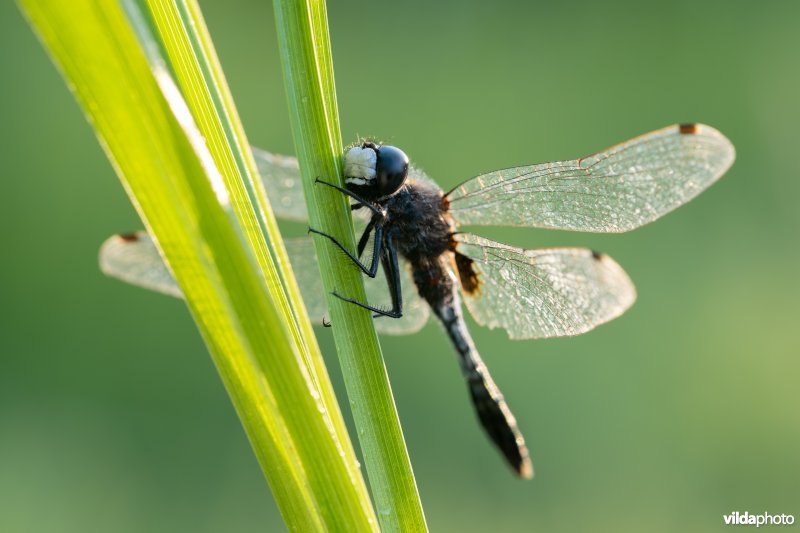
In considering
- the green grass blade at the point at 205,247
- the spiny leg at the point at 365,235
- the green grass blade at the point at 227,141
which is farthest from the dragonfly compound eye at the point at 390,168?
the green grass blade at the point at 205,247

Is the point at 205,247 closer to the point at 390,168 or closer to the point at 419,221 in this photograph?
the point at 390,168

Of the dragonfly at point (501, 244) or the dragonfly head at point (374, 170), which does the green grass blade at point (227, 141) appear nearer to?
the dragonfly head at point (374, 170)

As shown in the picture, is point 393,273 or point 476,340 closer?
point 393,273

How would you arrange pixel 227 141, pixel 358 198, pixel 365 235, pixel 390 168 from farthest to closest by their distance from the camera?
pixel 365 235
pixel 390 168
pixel 358 198
pixel 227 141

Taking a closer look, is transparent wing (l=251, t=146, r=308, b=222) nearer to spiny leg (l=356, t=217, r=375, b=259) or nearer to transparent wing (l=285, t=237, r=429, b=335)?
transparent wing (l=285, t=237, r=429, b=335)

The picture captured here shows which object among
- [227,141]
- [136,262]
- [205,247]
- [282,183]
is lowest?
[205,247]

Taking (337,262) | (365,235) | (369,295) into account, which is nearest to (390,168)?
(365,235)
